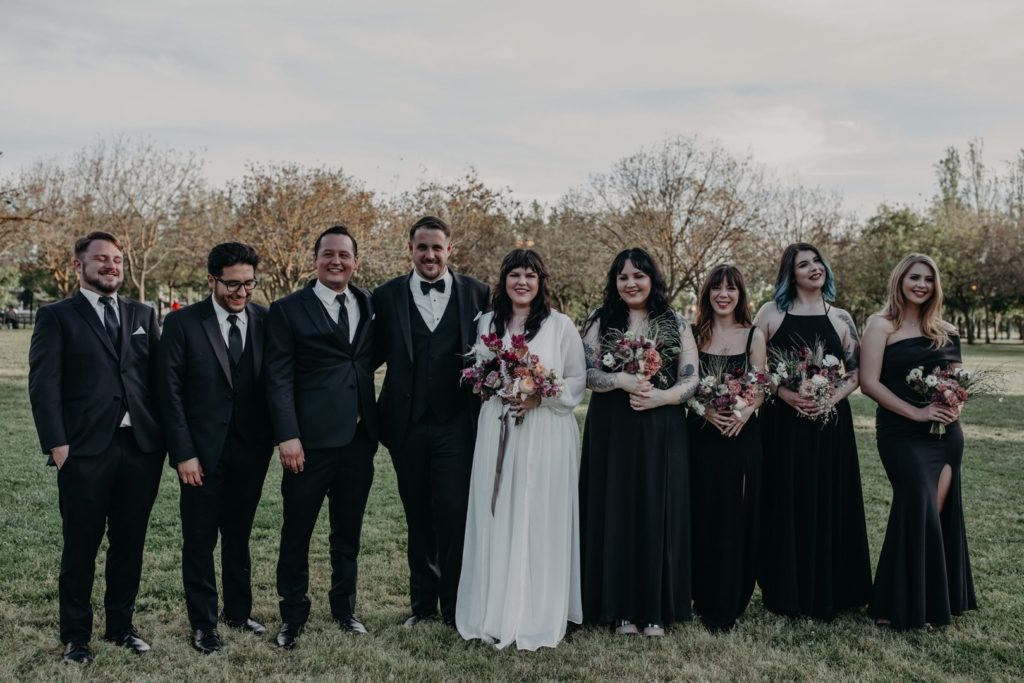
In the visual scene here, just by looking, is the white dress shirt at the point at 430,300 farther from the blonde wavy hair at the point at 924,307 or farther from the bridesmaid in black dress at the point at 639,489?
the blonde wavy hair at the point at 924,307

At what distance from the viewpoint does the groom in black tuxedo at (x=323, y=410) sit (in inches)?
199

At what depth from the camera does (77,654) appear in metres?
4.77

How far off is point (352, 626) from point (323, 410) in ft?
4.91

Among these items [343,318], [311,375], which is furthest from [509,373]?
[311,375]

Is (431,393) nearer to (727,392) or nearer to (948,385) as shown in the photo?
(727,392)

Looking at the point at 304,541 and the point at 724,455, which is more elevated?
the point at 724,455

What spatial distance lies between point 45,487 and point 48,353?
553 centimetres

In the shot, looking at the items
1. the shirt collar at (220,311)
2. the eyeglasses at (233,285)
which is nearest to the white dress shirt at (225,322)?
the shirt collar at (220,311)

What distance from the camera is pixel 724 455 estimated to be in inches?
217

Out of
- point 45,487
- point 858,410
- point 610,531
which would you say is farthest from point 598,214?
point 610,531

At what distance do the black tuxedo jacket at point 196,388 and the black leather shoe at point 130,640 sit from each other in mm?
1159

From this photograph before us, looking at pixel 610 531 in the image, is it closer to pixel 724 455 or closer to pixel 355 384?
pixel 724 455

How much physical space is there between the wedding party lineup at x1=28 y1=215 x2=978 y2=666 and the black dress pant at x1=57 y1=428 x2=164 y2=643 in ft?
0.05

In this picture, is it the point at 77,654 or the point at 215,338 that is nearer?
the point at 77,654
